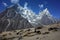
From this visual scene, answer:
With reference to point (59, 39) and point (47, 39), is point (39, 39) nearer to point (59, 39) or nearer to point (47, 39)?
point (47, 39)

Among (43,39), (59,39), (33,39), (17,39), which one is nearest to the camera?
(59,39)

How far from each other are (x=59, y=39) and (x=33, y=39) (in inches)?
98.8

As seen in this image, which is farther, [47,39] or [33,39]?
[33,39]

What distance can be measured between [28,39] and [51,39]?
2.44 metres

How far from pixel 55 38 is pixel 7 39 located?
505 cm

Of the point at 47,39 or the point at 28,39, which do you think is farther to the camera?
the point at 28,39

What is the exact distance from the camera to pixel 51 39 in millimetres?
10391

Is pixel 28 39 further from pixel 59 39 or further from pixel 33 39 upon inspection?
pixel 59 39

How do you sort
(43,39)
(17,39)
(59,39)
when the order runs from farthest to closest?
(17,39) → (43,39) → (59,39)

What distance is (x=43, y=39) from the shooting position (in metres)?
10.8

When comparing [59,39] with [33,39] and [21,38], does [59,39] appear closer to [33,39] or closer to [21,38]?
[33,39]

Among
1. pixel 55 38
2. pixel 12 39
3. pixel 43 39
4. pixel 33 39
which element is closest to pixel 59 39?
pixel 55 38

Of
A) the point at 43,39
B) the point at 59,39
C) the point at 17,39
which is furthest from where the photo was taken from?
the point at 17,39

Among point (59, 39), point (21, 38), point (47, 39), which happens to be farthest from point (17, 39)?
point (59, 39)
